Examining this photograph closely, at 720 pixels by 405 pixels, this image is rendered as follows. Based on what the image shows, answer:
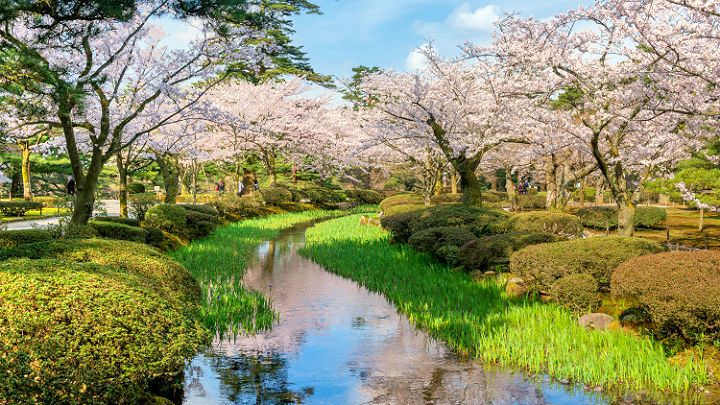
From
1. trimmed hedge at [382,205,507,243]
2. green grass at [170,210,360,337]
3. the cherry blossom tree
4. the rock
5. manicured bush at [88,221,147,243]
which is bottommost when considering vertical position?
green grass at [170,210,360,337]

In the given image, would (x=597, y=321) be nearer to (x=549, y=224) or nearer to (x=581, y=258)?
(x=581, y=258)

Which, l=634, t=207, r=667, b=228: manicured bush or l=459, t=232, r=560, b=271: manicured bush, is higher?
l=634, t=207, r=667, b=228: manicured bush

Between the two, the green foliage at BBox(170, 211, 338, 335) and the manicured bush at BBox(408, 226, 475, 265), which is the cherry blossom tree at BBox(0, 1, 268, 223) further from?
the manicured bush at BBox(408, 226, 475, 265)

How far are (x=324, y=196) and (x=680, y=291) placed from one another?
36.3 metres

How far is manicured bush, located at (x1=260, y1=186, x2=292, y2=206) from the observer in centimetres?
3384

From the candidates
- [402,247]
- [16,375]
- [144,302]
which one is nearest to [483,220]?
[402,247]

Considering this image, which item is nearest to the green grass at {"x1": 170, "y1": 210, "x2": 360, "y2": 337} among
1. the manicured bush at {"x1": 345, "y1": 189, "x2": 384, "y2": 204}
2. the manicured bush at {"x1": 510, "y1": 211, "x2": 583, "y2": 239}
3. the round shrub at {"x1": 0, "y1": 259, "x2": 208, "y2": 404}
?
the round shrub at {"x1": 0, "y1": 259, "x2": 208, "y2": 404}

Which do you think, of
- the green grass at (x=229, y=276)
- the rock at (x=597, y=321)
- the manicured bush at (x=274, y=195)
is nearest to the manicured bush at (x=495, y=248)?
the rock at (x=597, y=321)

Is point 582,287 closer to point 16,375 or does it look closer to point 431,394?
point 431,394

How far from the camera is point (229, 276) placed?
42.7 feet

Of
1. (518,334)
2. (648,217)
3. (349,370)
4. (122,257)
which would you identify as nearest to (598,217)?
(648,217)

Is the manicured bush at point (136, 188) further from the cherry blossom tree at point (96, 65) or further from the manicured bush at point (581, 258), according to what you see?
the manicured bush at point (581, 258)

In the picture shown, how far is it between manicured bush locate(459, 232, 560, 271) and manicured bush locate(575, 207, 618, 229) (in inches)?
515

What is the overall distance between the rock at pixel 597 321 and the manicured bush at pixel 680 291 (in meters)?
0.60
